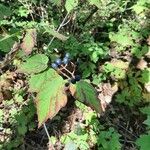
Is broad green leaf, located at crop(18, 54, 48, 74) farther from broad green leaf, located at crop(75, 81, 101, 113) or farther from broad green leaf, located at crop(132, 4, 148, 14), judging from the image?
broad green leaf, located at crop(132, 4, 148, 14)

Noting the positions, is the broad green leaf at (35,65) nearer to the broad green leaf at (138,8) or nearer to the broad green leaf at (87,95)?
the broad green leaf at (87,95)

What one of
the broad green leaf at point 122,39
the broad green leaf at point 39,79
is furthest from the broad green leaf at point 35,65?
the broad green leaf at point 122,39

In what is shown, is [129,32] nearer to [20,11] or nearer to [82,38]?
[82,38]

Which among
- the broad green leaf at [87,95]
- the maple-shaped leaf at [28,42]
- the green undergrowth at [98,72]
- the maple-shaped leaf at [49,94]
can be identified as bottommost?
the green undergrowth at [98,72]

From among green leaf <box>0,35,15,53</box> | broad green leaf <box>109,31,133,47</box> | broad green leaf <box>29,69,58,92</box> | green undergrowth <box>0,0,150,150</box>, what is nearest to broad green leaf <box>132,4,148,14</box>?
green undergrowth <box>0,0,150,150</box>

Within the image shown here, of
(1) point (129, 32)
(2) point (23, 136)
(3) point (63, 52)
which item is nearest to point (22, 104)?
(2) point (23, 136)

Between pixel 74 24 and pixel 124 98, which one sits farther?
pixel 74 24
